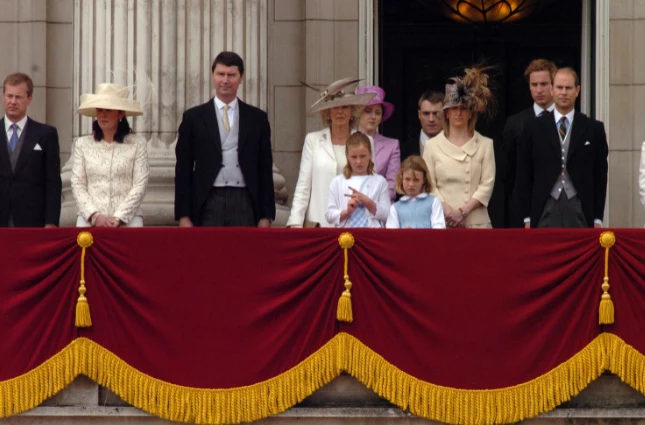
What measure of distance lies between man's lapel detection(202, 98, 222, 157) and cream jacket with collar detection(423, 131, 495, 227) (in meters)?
1.51

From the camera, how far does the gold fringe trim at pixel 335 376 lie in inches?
500

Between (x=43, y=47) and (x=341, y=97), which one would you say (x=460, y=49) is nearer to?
(x=43, y=47)

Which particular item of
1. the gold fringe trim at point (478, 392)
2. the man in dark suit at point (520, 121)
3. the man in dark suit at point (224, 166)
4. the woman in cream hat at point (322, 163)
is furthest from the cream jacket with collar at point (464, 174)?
the gold fringe trim at point (478, 392)

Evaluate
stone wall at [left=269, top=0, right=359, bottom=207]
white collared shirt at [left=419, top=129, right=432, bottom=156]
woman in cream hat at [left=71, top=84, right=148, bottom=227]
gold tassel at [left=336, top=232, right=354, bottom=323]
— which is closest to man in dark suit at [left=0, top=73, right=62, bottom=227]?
woman in cream hat at [left=71, top=84, right=148, bottom=227]

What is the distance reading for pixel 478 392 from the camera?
1275 centimetres

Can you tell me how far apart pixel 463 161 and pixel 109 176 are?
2540 millimetres

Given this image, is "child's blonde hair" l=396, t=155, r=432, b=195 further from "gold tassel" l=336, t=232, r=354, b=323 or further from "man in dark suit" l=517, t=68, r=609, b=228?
"gold tassel" l=336, t=232, r=354, b=323

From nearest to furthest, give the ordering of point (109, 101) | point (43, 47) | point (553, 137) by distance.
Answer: point (553, 137), point (109, 101), point (43, 47)

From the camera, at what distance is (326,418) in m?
12.7

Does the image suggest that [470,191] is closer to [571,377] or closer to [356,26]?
[571,377]

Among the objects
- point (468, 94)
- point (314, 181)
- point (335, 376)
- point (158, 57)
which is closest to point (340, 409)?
point (335, 376)

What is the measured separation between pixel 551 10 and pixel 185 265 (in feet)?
27.2

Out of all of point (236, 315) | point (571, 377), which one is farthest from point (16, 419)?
point (571, 377)

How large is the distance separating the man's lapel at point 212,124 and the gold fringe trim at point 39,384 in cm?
201
